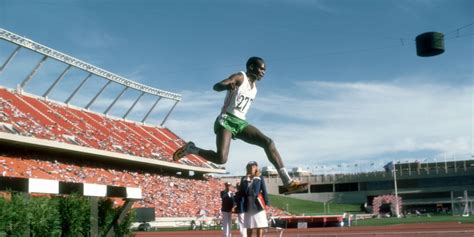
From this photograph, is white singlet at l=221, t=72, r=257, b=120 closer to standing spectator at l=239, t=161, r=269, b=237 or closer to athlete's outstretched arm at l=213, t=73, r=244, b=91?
athlete's outstretched arm at l=213, t=73, r=244, b=91

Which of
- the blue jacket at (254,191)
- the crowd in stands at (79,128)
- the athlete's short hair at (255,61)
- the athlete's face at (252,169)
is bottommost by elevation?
the blue jacket at (254,191)

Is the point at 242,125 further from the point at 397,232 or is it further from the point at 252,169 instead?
the point at 397,232

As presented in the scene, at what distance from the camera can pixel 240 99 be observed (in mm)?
6348

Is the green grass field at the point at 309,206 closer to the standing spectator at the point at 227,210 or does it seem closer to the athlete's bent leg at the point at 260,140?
the standing spectator at the point at 227,210

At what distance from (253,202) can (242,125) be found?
247 centimetres

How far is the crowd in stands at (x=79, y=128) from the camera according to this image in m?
35.1

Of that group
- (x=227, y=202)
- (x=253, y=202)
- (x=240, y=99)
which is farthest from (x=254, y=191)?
(x=227, y=202)

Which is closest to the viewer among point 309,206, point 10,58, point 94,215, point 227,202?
point 94,215

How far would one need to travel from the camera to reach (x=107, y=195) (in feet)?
27.2

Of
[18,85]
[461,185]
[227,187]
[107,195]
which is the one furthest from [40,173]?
[461,185]

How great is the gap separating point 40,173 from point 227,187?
23654mm

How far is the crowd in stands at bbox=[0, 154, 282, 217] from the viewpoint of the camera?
107 feet

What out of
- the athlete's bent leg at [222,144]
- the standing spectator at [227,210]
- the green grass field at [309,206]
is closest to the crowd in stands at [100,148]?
the green grass field at [309,206]

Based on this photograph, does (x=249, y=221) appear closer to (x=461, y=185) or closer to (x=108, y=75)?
(x=108, y=75)
